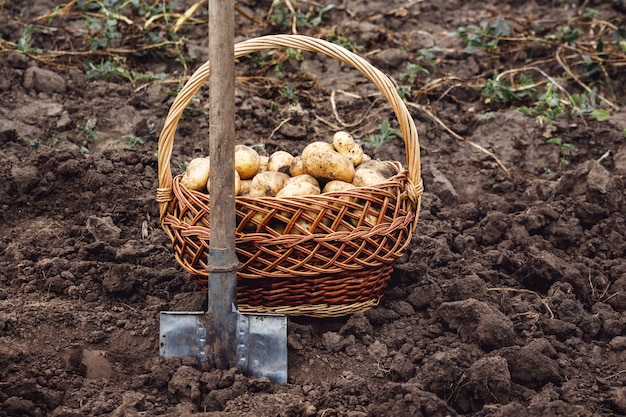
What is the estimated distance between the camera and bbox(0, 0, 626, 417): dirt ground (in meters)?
2.71

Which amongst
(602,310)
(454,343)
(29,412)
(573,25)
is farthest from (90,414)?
(573,25)

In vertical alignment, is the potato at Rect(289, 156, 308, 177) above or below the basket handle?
below

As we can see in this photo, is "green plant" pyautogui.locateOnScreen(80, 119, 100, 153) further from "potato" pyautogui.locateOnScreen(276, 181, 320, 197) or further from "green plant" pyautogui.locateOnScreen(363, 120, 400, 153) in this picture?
"potato" pyautogui.locateOnScreen(276, 181, 320, 197)

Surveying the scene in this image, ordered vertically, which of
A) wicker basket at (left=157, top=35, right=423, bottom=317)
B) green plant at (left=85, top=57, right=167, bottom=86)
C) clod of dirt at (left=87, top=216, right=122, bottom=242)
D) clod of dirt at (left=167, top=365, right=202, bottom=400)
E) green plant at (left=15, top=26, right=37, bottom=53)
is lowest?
clod of dirt at (left=167, top=365, right=202, bottom=400)

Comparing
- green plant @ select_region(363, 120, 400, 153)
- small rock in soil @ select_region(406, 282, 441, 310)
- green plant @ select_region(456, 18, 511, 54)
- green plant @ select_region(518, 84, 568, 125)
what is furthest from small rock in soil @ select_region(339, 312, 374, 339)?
green plant @ select_region(456, 18, 511, 54)

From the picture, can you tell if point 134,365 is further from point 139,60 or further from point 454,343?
point 139,60

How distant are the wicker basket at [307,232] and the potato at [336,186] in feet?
0.26

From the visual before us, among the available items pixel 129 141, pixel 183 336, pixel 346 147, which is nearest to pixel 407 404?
pixel 183 336

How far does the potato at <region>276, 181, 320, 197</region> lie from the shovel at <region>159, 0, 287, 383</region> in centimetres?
24

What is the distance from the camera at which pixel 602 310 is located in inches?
129

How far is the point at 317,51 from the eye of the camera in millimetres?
2988

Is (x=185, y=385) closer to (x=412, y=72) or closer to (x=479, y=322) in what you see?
(x=479, y=322)

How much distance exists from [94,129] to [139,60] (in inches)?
38.6

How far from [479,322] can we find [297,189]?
77cm
